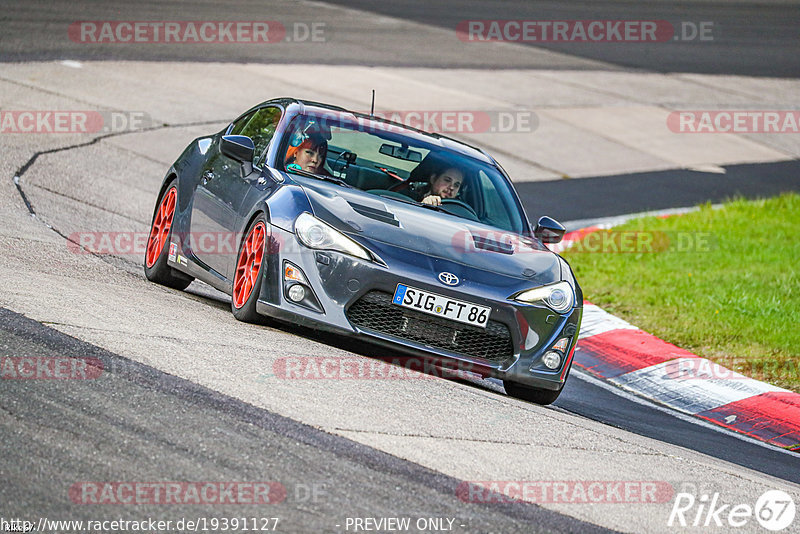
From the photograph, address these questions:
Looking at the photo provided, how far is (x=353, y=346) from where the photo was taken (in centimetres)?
765

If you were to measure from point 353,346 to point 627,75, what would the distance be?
18831 mm

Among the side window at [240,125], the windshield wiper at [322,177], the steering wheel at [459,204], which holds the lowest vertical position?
the steering wheel at [459,204]

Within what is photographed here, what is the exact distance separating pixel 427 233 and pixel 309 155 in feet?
3.95

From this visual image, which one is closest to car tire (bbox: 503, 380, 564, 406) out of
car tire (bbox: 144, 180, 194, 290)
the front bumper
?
the front bumper

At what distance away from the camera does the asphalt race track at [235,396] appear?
4.65m

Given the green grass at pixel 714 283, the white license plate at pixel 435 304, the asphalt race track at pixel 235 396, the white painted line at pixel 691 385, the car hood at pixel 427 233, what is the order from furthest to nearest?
the green grass at pixel 714 283
the white painted line at pixel 691 385
the car hood at pixel 427 233
the white license plate at pixel 435 304
the asphalt race track at pixel 235 396

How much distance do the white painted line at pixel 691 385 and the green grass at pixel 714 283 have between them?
0.29 m

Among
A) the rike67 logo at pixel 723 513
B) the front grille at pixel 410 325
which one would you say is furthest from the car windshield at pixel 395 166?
the rike67 logo at pixel 723 513

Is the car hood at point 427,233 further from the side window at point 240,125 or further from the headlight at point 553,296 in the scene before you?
the side window at point 240,125

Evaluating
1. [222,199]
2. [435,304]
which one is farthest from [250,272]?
[435,304]

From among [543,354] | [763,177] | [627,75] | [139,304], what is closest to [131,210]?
[139,304]

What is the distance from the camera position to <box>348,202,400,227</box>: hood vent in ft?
23.8

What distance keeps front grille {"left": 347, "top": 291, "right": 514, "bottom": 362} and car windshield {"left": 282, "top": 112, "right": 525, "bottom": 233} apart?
4.03 feet

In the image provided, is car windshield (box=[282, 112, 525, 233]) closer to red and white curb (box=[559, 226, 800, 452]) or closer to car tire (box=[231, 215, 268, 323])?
car tire (box=[231, 215, 268, 323])
